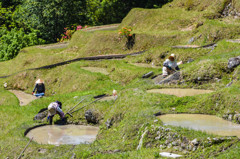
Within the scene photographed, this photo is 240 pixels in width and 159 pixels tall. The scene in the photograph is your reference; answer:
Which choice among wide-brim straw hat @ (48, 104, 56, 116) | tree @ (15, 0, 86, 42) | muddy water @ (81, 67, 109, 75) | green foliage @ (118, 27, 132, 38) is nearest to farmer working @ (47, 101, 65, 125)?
wide-brim straw hat @ (48, 104, 56, 116)

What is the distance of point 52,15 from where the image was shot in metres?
45.2

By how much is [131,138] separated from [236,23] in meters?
16.6

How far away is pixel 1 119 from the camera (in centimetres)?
2159

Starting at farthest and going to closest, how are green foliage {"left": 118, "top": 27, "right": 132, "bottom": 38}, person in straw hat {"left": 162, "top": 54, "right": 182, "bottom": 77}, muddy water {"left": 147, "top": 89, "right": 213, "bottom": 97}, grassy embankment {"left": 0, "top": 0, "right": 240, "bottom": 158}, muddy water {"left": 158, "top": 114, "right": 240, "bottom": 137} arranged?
green foliage {"left": 118, "top": 27, "right": 132, "bottom": 38} → person in straw hat {"left": 162, "top": 54, "right": 182, "bottom": 77} → muddy water {"left": 147, "top": 89, "right": 213, "bottom": 97} → grassy embankment {"left": 0, "top": 0, "right": 240, "bottom": 158} → muddy water {"left": 158, "top": 114, "right": 240, "bottom": 137}

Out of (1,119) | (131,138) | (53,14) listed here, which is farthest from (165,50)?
(53,14)

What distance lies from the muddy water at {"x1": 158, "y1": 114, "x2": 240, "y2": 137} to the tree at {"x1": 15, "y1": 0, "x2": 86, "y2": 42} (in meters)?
33.0

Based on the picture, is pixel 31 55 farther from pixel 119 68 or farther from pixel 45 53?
pixel 119 68

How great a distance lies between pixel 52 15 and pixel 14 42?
16.2 feet

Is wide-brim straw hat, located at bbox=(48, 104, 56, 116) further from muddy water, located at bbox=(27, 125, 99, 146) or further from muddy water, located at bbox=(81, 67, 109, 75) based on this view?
muddy water, located at bbox=(81, 67, 109, 75)

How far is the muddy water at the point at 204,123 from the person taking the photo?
12.0m

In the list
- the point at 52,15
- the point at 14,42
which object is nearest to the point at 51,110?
the point at 52,15

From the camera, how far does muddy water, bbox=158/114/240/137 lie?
12047 mm

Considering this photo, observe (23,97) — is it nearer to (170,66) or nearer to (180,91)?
(170,66)

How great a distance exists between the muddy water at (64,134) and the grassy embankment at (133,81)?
20.0 inches
